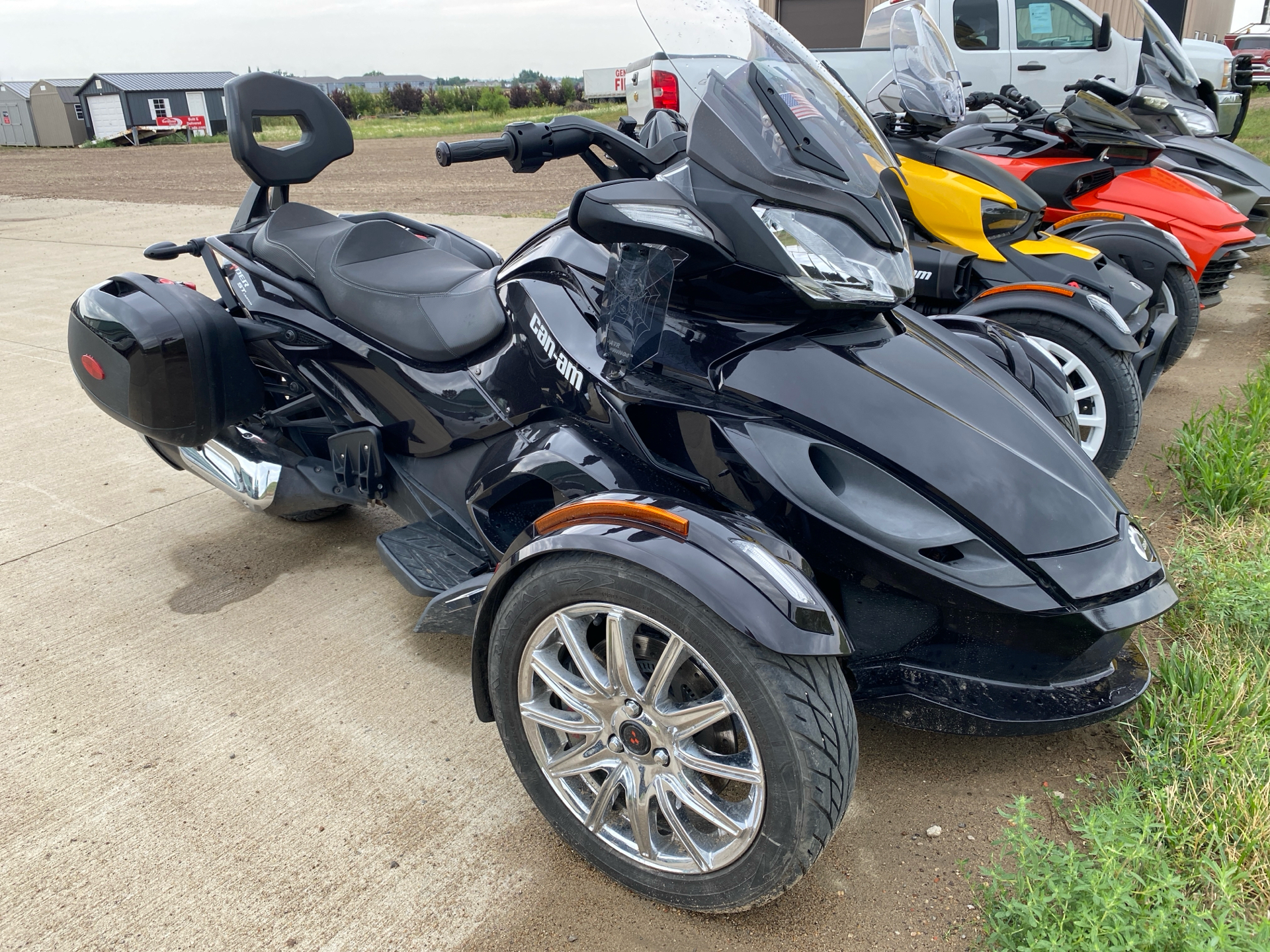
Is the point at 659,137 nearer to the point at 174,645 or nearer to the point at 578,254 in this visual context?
the point at 578,254

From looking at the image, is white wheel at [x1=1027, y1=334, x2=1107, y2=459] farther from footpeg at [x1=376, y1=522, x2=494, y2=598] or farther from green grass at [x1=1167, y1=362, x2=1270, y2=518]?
footpeg at [x1=376, y1=522, x2=494, y2=598]

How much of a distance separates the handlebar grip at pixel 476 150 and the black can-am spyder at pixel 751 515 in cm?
1

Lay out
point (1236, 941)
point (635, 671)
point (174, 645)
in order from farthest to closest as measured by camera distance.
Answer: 1. point (174, 645)
2. point (635, 671)
3. point (1236, 941)

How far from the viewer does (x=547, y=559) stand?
1736mm

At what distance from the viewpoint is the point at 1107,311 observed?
3.24 meters

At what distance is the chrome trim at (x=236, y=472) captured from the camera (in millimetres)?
2865

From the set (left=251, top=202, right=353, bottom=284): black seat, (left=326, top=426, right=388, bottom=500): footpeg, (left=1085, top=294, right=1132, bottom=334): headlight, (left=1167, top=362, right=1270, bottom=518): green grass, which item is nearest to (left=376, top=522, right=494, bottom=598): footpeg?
(left=326, top=426, right=388, bottom=500): footpeg

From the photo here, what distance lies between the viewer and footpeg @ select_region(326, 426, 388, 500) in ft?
8.93

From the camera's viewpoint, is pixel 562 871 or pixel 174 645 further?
pixel 174 645

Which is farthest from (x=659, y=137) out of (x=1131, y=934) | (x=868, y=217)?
(x=1131, y=934)

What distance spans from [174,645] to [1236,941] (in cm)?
263

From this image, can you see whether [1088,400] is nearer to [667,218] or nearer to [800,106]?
[800,106]

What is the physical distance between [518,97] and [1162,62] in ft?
142

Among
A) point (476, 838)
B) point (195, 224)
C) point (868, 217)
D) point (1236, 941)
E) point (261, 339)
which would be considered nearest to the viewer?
point (1236, 941)
